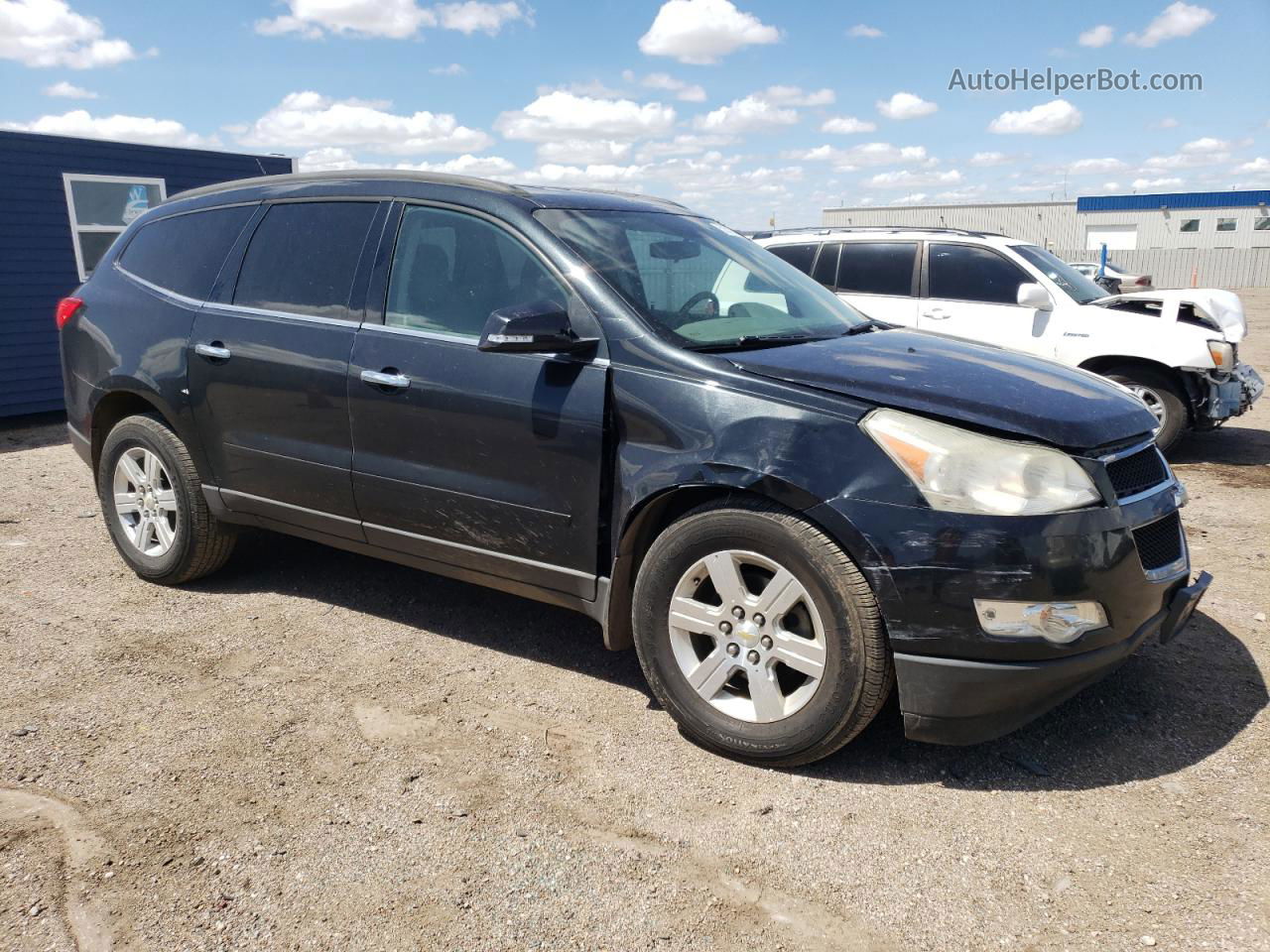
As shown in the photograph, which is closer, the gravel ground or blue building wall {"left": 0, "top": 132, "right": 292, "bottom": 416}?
the gravel ground

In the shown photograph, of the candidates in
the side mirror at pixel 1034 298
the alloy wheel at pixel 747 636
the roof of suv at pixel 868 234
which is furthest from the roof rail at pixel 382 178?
the roof of suv at pixel 868 234

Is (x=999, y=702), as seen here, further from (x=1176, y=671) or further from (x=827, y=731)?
(x=1176, y=671)

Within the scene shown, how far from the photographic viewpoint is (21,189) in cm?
1054

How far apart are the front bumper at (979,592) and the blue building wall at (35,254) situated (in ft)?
34.4

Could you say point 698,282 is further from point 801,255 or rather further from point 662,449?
point 801,255

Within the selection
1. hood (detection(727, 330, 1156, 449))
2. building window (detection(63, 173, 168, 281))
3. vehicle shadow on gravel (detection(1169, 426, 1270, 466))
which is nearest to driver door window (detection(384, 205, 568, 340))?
hood (detection(727, 330, 1156, 449))

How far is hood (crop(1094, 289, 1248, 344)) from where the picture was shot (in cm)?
806

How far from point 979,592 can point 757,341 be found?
3.95ft

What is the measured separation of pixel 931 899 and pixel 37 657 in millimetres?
3545

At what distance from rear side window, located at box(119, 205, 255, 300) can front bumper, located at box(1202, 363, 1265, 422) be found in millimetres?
7154

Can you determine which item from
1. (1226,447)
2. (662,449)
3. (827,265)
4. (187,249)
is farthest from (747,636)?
(1226,447)

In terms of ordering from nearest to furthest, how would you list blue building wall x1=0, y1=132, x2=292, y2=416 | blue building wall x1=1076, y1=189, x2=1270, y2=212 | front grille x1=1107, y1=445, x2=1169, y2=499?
front grille x1=1107, y1=445, x2=1169, y2=499, blue building wall x1=0, y1=132, x2=292, y2=416, blue building wall x1=1076, y1=189, x2=1270, y2=212

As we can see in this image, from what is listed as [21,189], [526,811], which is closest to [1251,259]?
[21,189]

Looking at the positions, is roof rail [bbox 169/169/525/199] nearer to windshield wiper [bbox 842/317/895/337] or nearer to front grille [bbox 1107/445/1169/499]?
windshield wiper [bbox 842/317/895/337]
